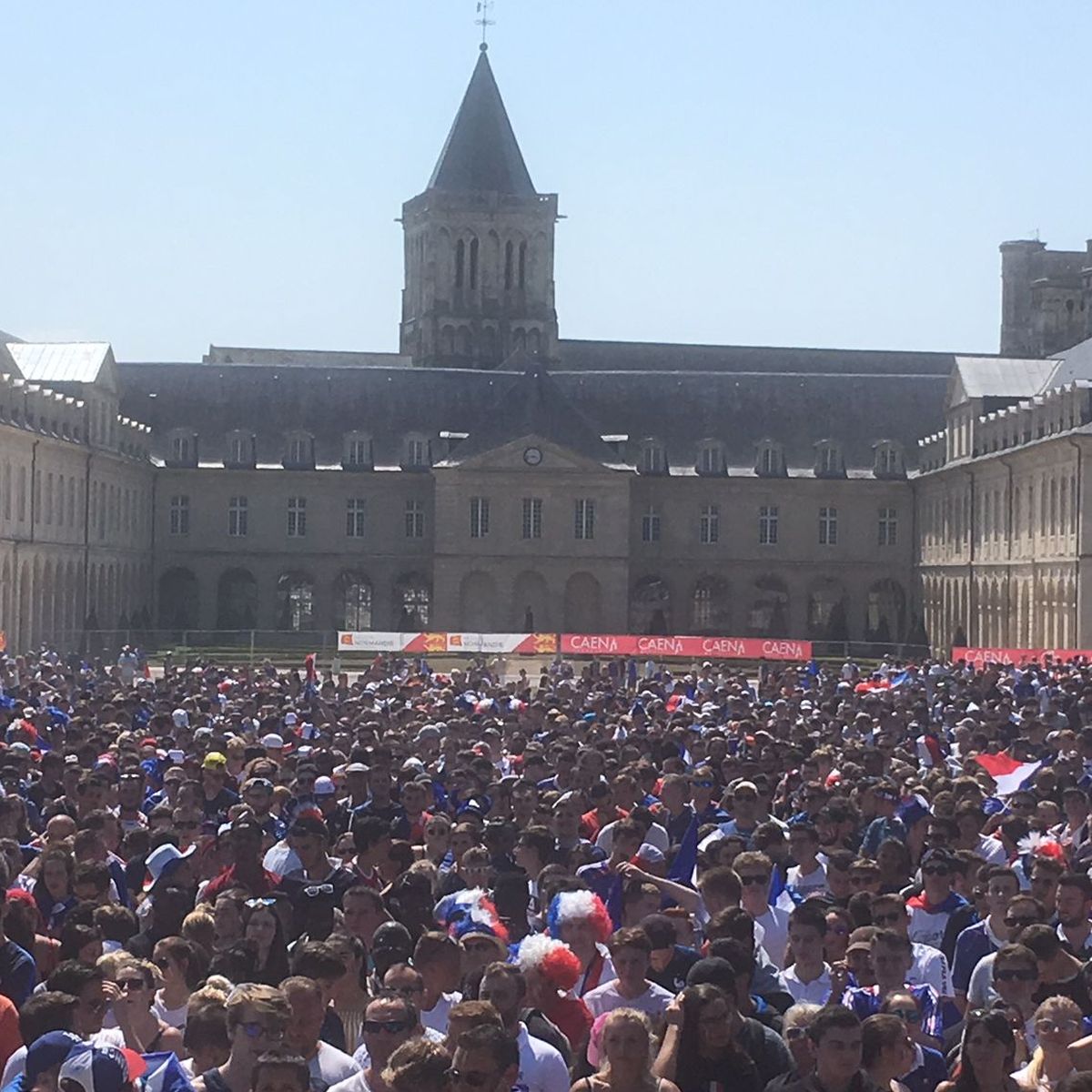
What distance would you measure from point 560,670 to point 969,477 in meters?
29.7

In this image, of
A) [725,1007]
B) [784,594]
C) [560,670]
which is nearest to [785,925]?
[725,1007]

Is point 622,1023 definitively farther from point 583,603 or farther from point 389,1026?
point 583,603

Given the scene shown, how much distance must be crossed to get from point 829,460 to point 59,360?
26.1 meters

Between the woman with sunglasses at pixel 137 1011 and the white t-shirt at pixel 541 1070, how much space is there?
1.61m

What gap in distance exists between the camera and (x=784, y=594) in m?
77.8

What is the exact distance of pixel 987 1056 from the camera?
8.21 m

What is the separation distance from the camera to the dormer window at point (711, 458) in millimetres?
78062

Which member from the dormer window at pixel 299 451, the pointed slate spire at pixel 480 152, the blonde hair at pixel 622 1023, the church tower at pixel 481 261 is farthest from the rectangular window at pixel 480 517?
the blonde hair at pixel 622 1023

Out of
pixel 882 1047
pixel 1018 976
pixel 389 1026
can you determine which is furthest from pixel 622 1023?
pixel 1018 976

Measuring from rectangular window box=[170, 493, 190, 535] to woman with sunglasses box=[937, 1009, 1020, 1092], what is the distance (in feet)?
231

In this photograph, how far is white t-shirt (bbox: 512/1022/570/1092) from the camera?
27.2 ft

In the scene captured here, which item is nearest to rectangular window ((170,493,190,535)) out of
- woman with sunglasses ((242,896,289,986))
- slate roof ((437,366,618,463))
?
slate roof ((437,366,618,463))

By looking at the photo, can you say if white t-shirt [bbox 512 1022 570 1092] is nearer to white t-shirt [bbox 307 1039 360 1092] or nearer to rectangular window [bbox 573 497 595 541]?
white t-shirt [bbox 307 1039 360 1092]

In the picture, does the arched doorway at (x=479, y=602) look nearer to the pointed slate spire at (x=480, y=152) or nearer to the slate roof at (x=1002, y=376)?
the slate roof at (x=1002, y=376)
